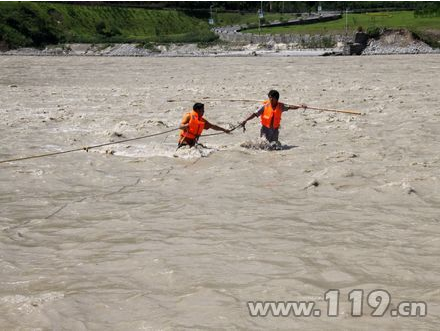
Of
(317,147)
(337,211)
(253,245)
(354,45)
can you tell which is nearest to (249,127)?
(317,147)

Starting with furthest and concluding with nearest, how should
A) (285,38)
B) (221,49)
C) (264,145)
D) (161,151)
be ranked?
(285,38), (221,49), (161,151), (264,145)

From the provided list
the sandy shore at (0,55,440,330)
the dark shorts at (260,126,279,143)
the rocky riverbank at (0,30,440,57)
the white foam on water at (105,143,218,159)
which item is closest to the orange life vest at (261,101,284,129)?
the dark shorts at (260,126,279,143)

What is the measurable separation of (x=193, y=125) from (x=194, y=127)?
58 millimetres

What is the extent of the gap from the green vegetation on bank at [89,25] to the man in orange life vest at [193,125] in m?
56.4

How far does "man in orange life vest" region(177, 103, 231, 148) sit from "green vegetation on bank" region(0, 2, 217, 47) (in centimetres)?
5643

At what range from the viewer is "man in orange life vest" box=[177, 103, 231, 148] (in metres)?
12.6

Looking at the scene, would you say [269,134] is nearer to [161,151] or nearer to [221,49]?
[161,151]

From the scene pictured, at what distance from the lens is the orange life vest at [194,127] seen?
41.3 feet

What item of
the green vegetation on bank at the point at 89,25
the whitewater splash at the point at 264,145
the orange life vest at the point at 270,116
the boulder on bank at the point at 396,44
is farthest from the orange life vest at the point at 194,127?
the green vegetation on bank at the point at 89,25

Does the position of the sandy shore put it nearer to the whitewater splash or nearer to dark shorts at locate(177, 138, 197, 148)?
the whitewater splash

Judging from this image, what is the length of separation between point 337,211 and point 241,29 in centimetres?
8095

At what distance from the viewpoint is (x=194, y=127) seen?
12.7 metres

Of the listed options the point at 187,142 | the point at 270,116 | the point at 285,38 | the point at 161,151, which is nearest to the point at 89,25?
the point at 285,38

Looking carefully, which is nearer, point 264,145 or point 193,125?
point 193,125
